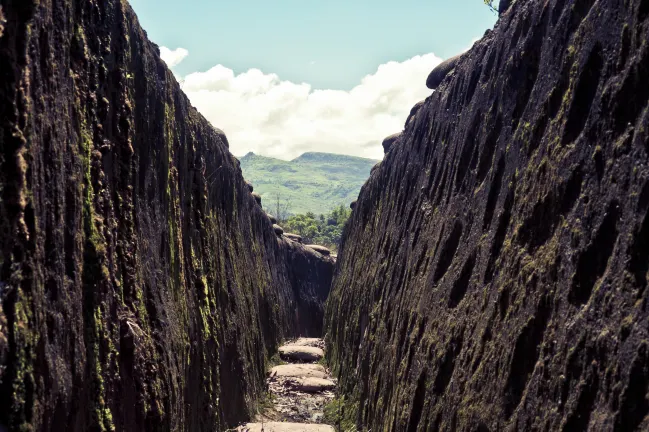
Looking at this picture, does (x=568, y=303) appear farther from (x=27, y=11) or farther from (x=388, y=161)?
(x=388, y=161)

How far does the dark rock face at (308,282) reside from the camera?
1672 inches

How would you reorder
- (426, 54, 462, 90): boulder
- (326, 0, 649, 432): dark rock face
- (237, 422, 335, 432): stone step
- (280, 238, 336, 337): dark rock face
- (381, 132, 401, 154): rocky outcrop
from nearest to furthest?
(326, 0, 649, 432): dark rock face
(237, 422, 335, 432): stone step
(426, 54, 462, 90): boulder
(381, 132, 401, 154): rocky outcrop
(280, 238, 336, 337): dark rock face

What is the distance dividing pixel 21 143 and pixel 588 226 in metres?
5.15

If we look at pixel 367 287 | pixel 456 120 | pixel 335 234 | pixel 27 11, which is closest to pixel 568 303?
pixel 27 11

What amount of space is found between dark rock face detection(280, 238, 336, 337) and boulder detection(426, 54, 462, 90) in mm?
23291

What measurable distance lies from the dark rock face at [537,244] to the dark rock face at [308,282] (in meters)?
29.0

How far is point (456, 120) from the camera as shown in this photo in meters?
12.9

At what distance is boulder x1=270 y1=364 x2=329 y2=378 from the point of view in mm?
23652

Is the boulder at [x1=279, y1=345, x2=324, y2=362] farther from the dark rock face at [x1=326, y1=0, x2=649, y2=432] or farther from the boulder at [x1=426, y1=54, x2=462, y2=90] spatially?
the dark rock face at [x1=326, y1=0, x2=649, y2=432]

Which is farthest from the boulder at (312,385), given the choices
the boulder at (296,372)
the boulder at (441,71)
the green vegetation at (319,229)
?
the green vegetation at (319,229)

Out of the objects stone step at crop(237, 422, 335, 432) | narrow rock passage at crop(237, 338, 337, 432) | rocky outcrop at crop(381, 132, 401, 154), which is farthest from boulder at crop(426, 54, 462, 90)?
rocky outcrop at crop(381, 132, 401, 154)

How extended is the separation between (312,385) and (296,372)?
1509 mm

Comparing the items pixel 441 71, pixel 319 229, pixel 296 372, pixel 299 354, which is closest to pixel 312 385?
pixel 296 372

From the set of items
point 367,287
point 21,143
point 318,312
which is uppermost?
point 21,143
